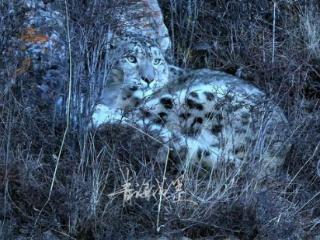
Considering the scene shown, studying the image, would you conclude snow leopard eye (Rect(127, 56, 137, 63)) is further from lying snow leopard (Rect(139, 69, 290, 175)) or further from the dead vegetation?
the dead vegetation

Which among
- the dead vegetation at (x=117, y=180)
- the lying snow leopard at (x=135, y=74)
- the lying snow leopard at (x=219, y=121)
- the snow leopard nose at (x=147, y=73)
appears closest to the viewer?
the dead vegetation at (x=117, y=180)

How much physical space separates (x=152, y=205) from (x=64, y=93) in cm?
106

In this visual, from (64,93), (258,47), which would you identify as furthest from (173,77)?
(64,93)

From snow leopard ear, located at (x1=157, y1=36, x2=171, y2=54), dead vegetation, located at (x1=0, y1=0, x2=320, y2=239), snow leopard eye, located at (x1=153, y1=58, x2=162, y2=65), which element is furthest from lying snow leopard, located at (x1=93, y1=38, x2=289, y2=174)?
snow leopard ear, located at (x1=157, y1=36, x2=171, y2=54)

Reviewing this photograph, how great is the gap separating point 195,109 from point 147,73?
66 centimetres

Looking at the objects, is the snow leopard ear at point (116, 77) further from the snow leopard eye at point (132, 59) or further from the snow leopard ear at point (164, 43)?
the snow leopard ear at point (164, 43)

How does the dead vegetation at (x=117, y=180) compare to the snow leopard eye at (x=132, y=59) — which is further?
the snow leopard eye at (x=132, y=59)

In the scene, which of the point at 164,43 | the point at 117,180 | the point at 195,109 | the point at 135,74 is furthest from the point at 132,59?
the point at 117,180

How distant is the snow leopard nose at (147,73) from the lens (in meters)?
5.54

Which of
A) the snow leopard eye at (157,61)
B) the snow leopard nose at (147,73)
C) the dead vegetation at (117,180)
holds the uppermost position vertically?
the snow leopard eye at (157,61)

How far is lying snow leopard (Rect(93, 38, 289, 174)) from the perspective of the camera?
4.59 meters

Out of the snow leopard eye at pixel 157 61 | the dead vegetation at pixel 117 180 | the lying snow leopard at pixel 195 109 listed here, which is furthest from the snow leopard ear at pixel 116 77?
the dead vegetation at pixel 117 180

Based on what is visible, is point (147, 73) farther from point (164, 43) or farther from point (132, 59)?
point (164, 43)

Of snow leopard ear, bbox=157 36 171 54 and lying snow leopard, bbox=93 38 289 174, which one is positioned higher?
snow leopard ear, bbox=157 36 171 54
